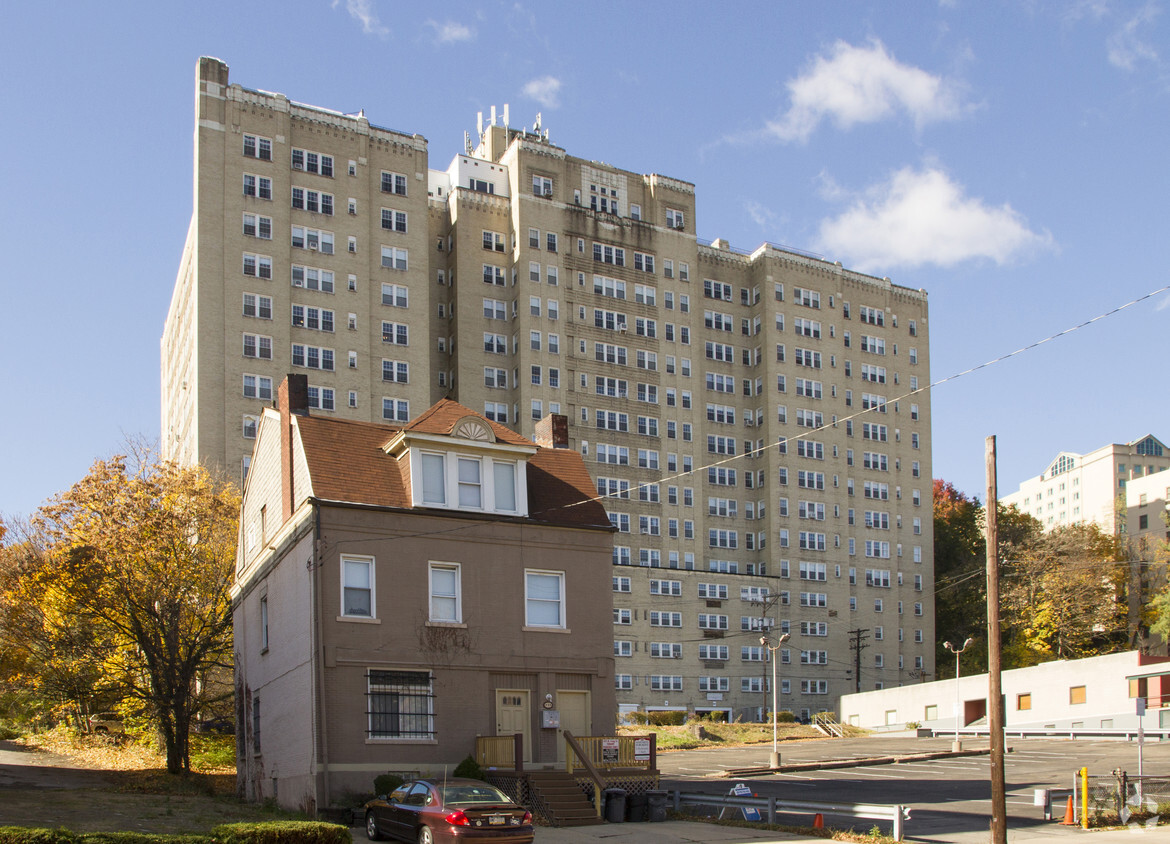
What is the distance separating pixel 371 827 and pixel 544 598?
8791 mm

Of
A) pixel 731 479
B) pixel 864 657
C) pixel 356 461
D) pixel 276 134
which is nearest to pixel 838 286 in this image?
pixel 731 479

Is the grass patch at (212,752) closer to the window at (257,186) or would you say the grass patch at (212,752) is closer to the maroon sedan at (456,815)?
the maroon sedan at (456,815)

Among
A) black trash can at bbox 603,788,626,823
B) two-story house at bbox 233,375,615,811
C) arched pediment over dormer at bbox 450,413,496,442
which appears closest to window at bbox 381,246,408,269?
two-story house at bbox 233,375,615,811

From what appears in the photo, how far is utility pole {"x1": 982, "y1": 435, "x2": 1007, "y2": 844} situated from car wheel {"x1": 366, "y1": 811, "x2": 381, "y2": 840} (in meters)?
11.9

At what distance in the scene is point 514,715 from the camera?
3020 cm

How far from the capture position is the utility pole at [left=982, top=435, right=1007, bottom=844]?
20781mm

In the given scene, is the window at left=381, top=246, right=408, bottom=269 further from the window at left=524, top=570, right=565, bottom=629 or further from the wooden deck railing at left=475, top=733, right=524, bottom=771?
A: the wooden deck railing at left=475, top=733, right=524, bottom=771

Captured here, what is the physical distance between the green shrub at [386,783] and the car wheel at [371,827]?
2185 millimetres

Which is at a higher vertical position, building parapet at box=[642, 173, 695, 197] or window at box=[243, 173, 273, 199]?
building parapet at box=[642, 173, 695, 197]

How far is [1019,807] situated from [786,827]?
338 inches

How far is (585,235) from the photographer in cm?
9919

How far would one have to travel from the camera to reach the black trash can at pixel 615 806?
26766 millimetres

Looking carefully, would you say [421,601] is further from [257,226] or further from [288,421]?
[257,226]

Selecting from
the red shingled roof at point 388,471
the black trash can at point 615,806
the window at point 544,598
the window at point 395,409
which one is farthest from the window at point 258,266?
the black trash can at point 615,806
